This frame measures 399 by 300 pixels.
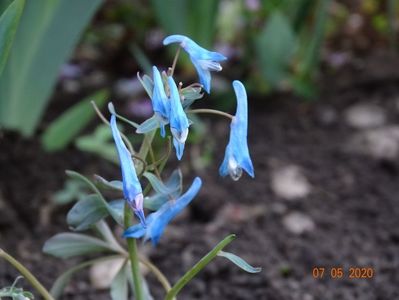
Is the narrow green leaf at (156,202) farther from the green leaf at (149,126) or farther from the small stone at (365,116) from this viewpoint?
the small stone at (365,116)

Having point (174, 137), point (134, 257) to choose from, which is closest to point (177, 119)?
point (174, 137)

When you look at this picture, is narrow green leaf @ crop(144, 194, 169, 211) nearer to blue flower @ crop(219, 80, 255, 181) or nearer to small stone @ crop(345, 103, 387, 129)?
blue flower @ crop(219, 80, 255, 181)

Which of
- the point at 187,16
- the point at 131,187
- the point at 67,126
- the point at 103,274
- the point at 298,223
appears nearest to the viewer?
the point at 131,187

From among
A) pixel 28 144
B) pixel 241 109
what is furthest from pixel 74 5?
pixel 241 109

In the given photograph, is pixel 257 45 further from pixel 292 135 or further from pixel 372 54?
pixel 372 54

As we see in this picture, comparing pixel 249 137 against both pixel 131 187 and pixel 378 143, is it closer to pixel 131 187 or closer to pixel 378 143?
pixel 378 143

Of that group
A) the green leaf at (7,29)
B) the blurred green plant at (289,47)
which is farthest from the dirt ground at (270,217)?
the green leaf at (7,29)
